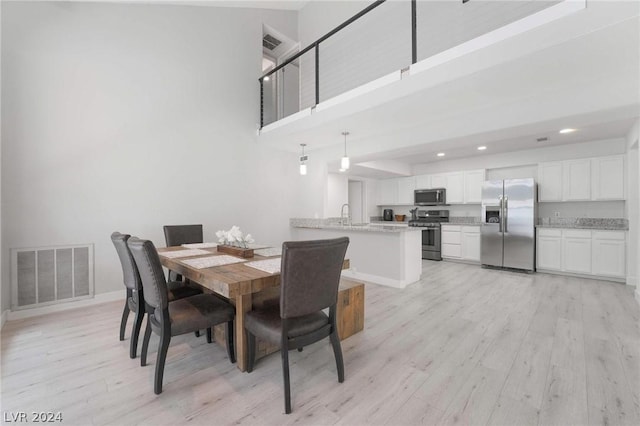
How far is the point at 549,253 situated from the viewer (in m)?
4.86

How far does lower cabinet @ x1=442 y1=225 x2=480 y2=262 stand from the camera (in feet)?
18.7

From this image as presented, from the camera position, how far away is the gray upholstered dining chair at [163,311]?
5.64 ft

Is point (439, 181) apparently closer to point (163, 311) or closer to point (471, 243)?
point (471, 243)

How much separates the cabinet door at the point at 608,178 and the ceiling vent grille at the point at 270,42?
6.41m

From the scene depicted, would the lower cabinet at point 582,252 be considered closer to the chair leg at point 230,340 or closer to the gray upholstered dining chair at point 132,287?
the chair leg at point 230,340

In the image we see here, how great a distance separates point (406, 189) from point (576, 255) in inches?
139

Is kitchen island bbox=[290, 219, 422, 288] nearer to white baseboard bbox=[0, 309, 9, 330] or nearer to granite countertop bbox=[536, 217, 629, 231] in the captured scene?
granite countertop bbox=[536, 217, 629, 231]

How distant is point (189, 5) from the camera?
4.02m

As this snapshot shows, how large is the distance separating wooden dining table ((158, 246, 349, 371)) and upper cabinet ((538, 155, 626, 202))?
500 centimetres

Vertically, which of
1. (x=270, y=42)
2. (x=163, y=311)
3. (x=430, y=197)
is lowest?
(x=163, y=311)

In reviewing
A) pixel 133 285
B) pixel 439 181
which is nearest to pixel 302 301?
pixel 133 285

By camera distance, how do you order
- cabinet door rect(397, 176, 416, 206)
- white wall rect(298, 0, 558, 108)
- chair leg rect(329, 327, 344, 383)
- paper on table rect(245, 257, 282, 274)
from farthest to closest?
cabinet door rect(397, 176, 416, 206) → white wall rect(298, 0, 558, 108) → paper on table rect(245, 257, 282, 274) → chair leg rect(329, 327, 344, 383)

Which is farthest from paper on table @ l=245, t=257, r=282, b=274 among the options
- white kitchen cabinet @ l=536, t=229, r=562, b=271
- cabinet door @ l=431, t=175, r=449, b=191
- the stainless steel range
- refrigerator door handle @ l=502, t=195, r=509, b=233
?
cabinet door @ l=431, t=175, r=449, b=191

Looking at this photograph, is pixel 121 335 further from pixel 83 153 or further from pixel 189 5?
pixel 189 5
